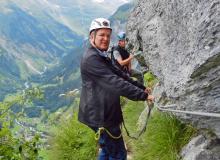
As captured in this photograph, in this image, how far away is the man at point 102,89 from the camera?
6200 mm

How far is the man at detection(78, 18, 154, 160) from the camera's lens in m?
6.20

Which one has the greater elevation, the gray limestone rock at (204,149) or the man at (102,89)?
the man at (102,89)

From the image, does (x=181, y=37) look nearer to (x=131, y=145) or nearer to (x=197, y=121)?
(x=197, y=121)

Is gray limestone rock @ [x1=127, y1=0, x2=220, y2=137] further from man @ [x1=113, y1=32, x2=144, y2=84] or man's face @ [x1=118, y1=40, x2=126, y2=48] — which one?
man's face @ [x1=118, y1=40, x2=126, y2=48]

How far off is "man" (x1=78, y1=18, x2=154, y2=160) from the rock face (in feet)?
1.90

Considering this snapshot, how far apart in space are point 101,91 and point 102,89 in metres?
0.05

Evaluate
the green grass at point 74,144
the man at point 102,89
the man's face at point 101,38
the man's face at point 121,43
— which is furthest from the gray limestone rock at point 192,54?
the man's face at point 121,43

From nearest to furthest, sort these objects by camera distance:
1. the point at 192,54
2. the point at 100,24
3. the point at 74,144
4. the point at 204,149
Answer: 1. the point at 192,54
2. the point at 100,24
3. the point at 204,149
4. the point at 74,144

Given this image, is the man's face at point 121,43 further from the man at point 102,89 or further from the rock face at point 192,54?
the man at point 102,89

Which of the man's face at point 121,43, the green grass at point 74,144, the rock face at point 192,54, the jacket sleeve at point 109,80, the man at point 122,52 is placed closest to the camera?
the rock face at point 192,54

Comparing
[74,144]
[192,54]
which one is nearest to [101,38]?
[192,54]

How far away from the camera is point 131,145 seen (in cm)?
1027

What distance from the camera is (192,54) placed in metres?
5.55

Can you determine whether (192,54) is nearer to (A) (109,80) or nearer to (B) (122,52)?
(A) (109,80)
